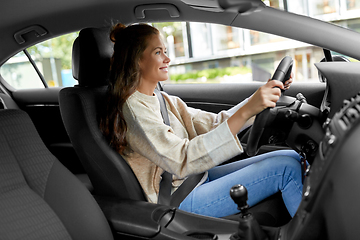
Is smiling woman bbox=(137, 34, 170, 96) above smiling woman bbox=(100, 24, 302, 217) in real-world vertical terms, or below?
above

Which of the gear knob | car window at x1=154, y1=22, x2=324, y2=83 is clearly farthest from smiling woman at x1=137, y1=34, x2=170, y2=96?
car window at x1=154, y1=22, x2=324, y2=83

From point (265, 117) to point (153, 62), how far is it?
539mm

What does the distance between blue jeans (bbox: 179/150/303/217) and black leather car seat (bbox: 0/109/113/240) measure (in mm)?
389

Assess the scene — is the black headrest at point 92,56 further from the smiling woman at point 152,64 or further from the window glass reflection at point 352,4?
the window glass reflection at point 352,4

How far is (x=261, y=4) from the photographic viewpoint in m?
1.59

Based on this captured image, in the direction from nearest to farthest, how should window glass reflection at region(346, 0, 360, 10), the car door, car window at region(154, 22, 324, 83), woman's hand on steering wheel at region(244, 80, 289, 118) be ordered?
woman's hand on steering wheel at region(244, 80, 289, 118) < car window at region(154, 22, 324, 83) < the car door < window glass reflection at region(346, 0, 360, 10)

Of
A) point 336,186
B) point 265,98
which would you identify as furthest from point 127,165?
point 336,186

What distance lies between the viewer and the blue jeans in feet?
4.82

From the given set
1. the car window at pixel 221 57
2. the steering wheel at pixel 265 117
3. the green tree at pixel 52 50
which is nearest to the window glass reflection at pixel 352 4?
the car window at pixel 221 57

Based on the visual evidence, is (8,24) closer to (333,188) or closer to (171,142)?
(171,142)

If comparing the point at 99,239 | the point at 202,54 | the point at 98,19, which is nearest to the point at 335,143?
the point at 99,239

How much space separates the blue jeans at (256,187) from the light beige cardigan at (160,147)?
0.13m

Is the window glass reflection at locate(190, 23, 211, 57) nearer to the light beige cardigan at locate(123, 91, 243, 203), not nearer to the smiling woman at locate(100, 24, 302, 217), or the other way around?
the smiling woman at locate(100, 24, 302, 217)

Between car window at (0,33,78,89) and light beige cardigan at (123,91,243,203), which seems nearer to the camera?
light beige cardigan at (123,91,243,203)
